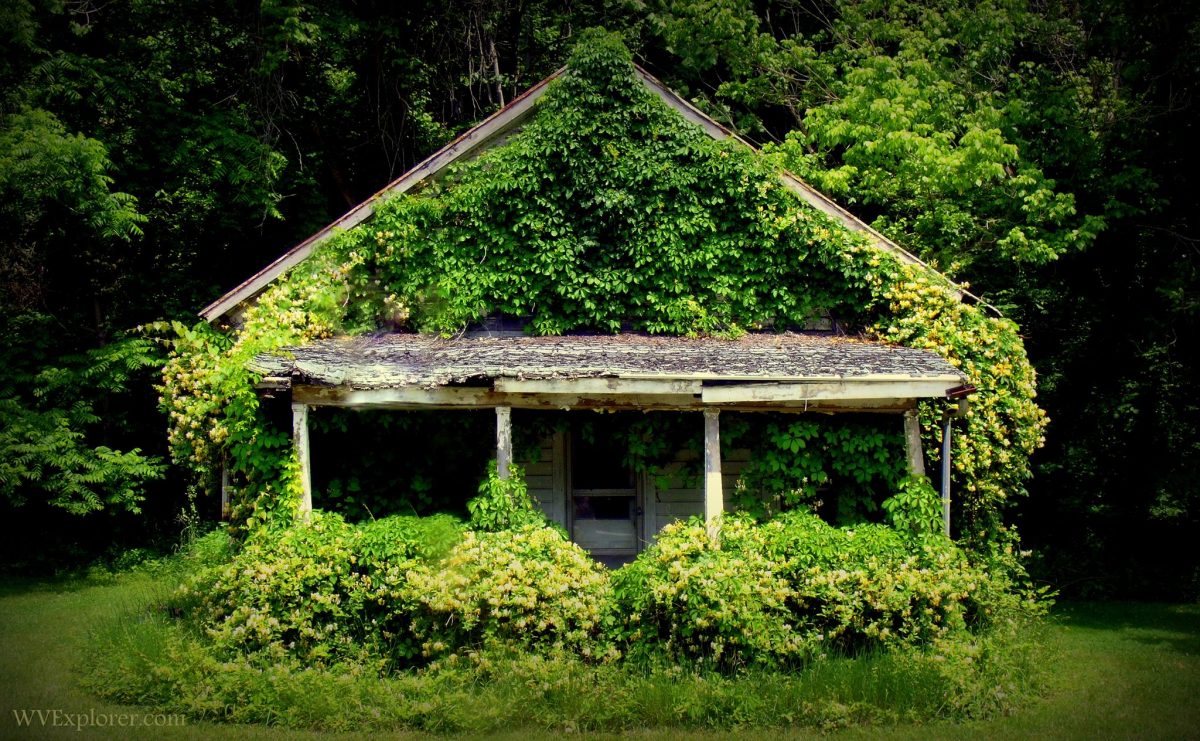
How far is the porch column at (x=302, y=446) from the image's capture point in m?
10.3

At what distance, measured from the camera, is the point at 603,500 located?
44.5ft

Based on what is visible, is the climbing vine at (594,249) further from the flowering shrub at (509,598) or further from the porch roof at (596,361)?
the flowering shrub at (509,598)

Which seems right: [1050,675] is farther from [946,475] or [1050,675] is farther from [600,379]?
[600,379]

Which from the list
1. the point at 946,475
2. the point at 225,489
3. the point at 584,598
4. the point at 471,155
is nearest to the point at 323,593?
the point at 584,598

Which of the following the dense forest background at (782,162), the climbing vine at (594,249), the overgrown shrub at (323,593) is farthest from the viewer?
the dense forest background at (782,162)

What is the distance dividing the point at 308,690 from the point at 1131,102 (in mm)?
14664

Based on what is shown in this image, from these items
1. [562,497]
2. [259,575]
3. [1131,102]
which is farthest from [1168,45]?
[259,575]

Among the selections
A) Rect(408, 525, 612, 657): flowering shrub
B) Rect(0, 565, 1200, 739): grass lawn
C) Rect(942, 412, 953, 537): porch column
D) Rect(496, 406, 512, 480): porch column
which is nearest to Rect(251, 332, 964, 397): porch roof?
Rect(496, 406, 512, 480): porch column

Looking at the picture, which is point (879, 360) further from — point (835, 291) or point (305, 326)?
point (305, 326)

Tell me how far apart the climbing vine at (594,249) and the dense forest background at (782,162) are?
1773 mm

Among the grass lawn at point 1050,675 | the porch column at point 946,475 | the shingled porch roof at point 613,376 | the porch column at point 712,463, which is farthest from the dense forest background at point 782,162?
the porch column at point 712,463

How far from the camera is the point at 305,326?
12.5 meters

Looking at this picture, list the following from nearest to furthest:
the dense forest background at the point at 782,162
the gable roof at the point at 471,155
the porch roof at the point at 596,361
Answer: the porch roof at the point at 596,361 < the gable roof at the point at 471,155 < the dense forest background at the point at 782,162

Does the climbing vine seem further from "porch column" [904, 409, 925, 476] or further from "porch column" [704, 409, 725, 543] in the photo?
"porch column" [704, 409, 725, 543]
